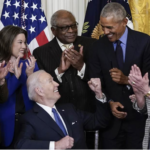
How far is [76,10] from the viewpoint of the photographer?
5.04m

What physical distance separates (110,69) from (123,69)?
0.41ft

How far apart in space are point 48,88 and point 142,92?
33.1 inches

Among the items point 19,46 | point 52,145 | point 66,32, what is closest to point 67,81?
point 66,32

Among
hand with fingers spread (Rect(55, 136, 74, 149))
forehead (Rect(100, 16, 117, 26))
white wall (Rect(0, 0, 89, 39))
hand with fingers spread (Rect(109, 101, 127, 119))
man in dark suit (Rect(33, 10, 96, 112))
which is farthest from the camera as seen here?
white wall (Rect(0, 0, 89, 39))

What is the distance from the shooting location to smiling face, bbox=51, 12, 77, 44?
3615 mm

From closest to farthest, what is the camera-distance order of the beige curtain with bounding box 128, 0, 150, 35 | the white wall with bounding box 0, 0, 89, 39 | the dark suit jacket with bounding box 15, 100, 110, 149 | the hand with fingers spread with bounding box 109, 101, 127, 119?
the dark suit jacket with bounding box 15, 100, 110, 149
the hand with fingers spread with bounding box 109, 101, 127, 119
the beige curtain with bounding box 128, 0, 150, 35
the white wall with bounding box 0, 0, 89, 39

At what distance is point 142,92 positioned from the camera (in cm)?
→ 246

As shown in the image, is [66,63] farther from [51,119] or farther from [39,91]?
[51,119]

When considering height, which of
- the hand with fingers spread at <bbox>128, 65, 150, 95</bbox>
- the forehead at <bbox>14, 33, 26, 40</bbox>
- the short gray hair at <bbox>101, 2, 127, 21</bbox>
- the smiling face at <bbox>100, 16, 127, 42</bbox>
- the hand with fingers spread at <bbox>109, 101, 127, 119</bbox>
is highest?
the short gray hair at <bbox>101, 2, 127, 21</bbox>

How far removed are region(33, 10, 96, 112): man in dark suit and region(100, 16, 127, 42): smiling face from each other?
0.50 m

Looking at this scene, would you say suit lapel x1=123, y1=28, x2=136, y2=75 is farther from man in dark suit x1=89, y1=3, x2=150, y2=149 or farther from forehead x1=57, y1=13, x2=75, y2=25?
forehead x1=57, y1=13, x2=75, y2=25

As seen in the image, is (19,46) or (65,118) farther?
(19,46)

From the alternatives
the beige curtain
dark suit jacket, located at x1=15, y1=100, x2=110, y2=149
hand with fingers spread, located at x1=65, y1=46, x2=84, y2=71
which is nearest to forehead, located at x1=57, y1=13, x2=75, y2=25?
hand with fingers spread, located at x1=65, y1=46, x2=84, y2=71

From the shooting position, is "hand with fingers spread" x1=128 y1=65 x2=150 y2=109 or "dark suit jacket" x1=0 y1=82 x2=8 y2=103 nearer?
Result: "hand with fingers spread" x1=128 y1=65 x2=150 y2=109
